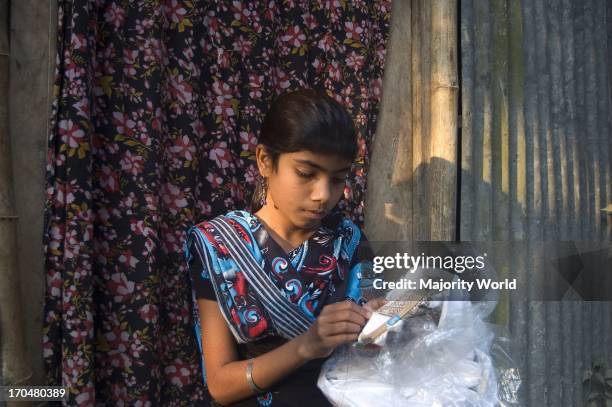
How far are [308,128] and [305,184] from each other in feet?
0.51

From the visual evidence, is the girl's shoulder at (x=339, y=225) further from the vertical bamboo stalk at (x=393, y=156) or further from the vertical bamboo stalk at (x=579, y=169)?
the vertical bamboo stalk at (x=579, y=169)

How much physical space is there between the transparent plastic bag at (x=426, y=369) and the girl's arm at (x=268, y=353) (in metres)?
0.06

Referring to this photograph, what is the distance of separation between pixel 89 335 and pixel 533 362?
159 centimetres

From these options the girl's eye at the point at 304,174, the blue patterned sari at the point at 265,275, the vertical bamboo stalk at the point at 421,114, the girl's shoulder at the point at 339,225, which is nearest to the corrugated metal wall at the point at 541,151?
the vertical bamboo stalk at the point at 421,114

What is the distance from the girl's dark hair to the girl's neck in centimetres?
15

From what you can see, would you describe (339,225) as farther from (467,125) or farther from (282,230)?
(467,125)

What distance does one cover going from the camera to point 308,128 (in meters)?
1.31

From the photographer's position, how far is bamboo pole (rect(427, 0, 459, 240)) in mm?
1763

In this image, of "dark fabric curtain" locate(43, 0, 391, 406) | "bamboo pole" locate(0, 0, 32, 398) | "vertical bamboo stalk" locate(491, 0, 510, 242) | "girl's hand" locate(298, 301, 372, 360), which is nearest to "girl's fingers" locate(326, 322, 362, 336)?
"girl's hand" locate(298, 301, 372, 360)

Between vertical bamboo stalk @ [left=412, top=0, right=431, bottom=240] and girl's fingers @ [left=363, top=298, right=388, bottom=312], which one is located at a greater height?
vertical bamboo stalk @ [left=412, top=0, right=431, bottom=240]

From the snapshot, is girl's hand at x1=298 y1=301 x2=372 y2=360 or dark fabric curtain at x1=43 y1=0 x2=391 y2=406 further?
dark fabric curtain at x1=43 y1=0 x2=391 y2=406

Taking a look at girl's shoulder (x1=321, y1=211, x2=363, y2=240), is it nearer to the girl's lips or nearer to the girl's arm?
the girl's lips

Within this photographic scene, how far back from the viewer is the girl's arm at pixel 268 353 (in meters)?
1.20

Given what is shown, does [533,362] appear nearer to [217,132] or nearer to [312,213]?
[312,213]
